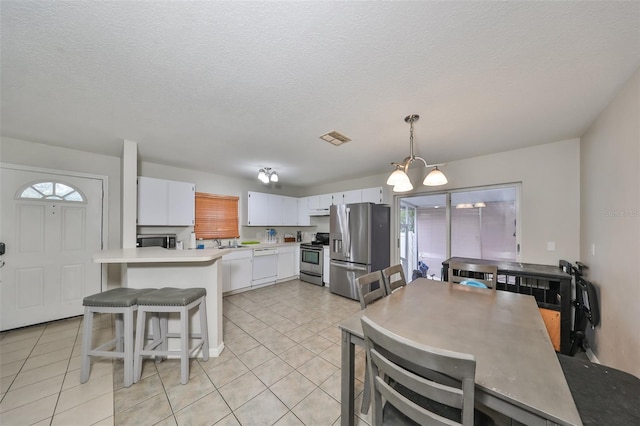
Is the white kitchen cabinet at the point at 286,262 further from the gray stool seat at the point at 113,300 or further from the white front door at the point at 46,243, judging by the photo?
the gray stool seat at the point at 113,300

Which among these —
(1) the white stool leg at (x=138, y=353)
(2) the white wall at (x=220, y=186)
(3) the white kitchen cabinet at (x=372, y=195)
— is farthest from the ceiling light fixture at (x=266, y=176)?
(1) the white stool leg at (x=138, y=353)

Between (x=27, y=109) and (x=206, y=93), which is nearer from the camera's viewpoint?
(x=206, y=93)

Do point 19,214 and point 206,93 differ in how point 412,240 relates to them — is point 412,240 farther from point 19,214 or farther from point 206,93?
point 19,214

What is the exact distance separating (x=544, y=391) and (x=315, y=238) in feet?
16.0

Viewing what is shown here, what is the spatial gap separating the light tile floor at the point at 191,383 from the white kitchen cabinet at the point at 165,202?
154 centimetres

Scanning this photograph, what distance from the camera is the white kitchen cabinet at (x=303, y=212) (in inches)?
221

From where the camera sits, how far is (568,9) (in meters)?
1.07

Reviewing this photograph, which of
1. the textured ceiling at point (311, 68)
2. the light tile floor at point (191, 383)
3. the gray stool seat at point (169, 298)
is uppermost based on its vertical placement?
the textured ceiling at point (311, 68)

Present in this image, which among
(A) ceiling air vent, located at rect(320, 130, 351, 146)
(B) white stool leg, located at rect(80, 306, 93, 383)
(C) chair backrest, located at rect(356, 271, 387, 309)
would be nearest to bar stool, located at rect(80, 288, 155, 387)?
(B) white stool leg, located at rect(80, 306, 93, 383)

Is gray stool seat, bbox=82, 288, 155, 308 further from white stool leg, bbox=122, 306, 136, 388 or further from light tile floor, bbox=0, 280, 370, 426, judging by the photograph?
light tile floor, bbox=0, 280, 370, 426

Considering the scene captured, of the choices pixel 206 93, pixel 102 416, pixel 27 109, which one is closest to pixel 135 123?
pixel 27 109

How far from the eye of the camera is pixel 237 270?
425 cm

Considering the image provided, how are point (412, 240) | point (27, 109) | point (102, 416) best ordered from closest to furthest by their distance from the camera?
1. point (102, 416)
2. point (27, 109)
3. point (412, 240)

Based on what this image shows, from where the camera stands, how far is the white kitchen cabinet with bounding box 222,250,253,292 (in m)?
4.08
